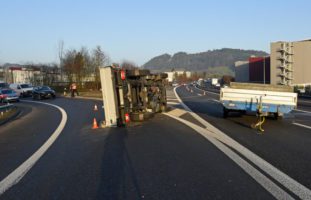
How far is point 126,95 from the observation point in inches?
578

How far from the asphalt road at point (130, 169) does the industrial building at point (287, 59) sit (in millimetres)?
29354

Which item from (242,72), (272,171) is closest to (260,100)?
(272,171)

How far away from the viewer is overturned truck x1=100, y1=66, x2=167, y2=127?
14297mm

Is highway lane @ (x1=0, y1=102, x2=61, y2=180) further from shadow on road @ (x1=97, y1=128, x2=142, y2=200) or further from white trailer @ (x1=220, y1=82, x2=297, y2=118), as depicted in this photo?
white trailer @ (x1=220, y1=82, x2=297, y2=118)

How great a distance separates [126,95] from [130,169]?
7574 mm

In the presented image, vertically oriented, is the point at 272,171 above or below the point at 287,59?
below

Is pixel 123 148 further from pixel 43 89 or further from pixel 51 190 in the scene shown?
pixel 43 89

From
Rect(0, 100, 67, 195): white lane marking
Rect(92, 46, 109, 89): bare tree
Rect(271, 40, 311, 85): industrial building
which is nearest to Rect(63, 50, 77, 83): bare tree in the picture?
Rect(92, 46, 109, 89): bare tree

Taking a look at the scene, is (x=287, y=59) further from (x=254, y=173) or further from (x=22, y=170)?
(x=22, y=170)

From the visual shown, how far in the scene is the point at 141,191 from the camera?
5.80 meters

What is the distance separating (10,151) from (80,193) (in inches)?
204

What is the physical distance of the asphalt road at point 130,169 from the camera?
578cm

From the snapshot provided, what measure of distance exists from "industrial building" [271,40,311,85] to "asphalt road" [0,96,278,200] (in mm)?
29354

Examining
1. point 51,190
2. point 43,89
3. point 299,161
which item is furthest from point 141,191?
point 43,89
